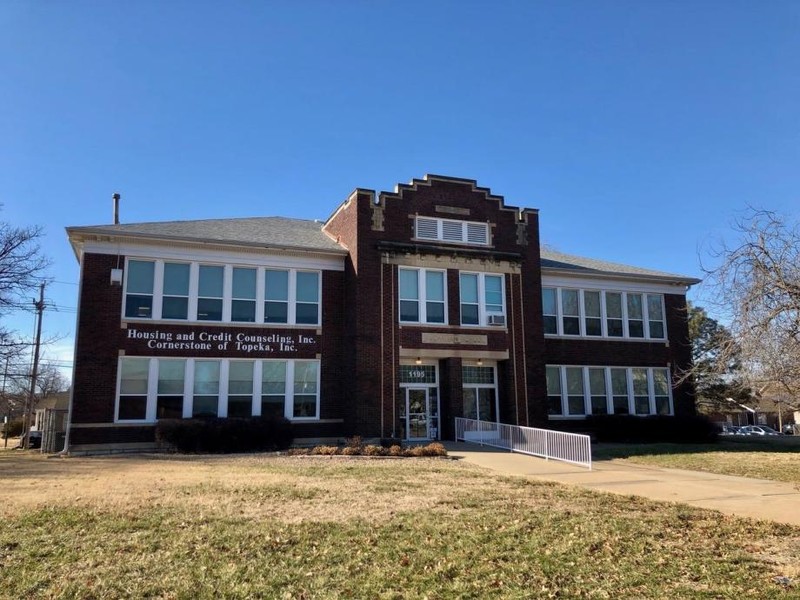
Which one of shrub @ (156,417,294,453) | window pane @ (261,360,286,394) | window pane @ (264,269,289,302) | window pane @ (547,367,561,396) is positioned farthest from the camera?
window pane @ (547,367,561,396)

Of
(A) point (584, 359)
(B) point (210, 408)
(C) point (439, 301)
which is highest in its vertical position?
(C) point (439, 301)

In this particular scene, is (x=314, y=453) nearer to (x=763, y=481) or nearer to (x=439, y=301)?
(x=439, y=301)

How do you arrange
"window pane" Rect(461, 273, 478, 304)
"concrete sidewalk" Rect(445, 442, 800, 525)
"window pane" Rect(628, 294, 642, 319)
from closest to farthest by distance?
1. "concrete sidewalk" Rect(445, 442, 800, 525)
2. "window pane" Rect(461, 273, 478, 304)
3. "window pane" Rect(628, 294, 642, 319)

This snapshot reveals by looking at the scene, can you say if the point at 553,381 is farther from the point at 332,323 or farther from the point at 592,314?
the point at 332,323

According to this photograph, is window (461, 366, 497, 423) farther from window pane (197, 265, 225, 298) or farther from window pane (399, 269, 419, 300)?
window pane (197, 265, 225, 298)

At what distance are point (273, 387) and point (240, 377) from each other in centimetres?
128

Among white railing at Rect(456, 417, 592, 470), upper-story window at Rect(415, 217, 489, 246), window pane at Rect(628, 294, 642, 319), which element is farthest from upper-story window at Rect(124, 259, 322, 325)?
window pane at Rect(628, 294, 642, 319)

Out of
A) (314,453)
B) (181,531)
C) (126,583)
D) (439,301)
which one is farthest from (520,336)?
(126,583)

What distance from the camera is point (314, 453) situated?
18.7 metres

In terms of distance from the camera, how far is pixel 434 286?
24.7 meters

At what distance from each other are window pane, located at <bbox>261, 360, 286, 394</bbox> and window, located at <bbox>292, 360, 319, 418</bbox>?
1.60 ft

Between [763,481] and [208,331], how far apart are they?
17730 mm

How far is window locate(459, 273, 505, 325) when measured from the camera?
24.9m

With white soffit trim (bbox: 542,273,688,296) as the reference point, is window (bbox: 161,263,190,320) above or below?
below
